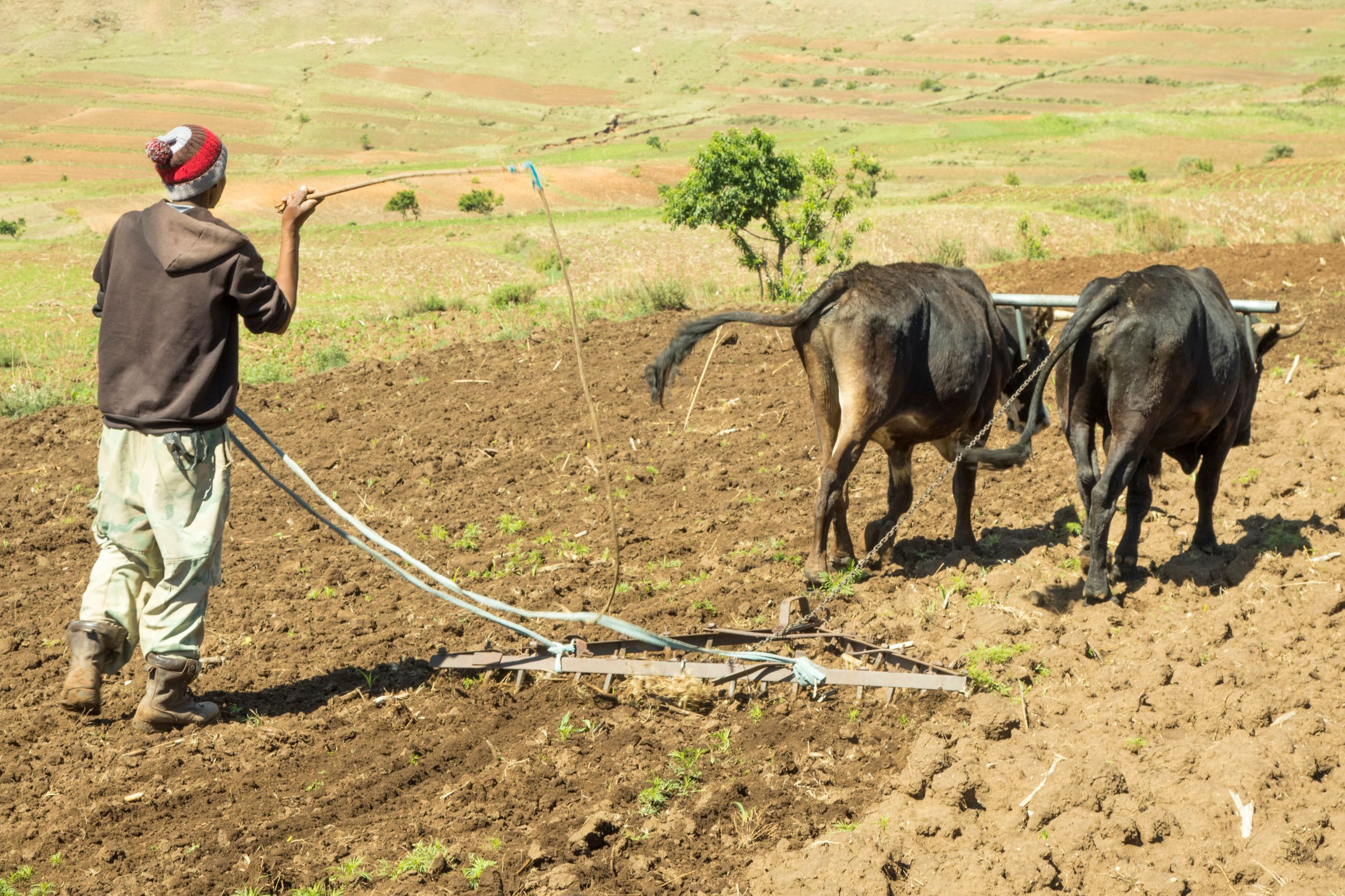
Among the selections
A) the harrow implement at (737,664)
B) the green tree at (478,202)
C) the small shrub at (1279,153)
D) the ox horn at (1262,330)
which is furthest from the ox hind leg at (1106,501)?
the small shrub at (1279,153)

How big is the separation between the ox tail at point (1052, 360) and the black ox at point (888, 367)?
160 mm

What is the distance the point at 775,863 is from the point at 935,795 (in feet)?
2.44

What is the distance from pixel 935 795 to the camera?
461 centimetres

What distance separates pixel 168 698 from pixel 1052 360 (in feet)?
15.4

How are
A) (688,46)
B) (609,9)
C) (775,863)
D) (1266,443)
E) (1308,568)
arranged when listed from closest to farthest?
(775,863), (1308,568), (1266,443), (688,46), (609,9)

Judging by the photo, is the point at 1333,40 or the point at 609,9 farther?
the point at 609,9

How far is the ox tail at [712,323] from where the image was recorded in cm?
670

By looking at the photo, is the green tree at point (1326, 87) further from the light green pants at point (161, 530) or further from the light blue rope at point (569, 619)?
the light green pants at point (161, 530)

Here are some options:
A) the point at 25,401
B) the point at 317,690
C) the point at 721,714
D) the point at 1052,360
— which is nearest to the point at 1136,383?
the point at 1052,360

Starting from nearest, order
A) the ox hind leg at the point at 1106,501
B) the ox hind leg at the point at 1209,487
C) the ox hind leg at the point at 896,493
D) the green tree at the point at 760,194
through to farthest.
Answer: the ox hind leg at the point at 1106,501 → the ox hind leg at the point at 1209,487 → the ox hind leg at the point at 896,493 → the green tree at the point at 760,194

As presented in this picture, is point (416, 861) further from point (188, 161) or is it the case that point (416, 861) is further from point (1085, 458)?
point (1085, 458)

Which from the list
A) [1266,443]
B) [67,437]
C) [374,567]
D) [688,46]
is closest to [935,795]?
[374,567]

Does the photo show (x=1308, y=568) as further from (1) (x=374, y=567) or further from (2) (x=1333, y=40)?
(2) (x=1333, y=40)

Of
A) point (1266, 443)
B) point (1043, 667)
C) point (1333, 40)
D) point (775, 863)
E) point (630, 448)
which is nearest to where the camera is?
point (775, 863)
